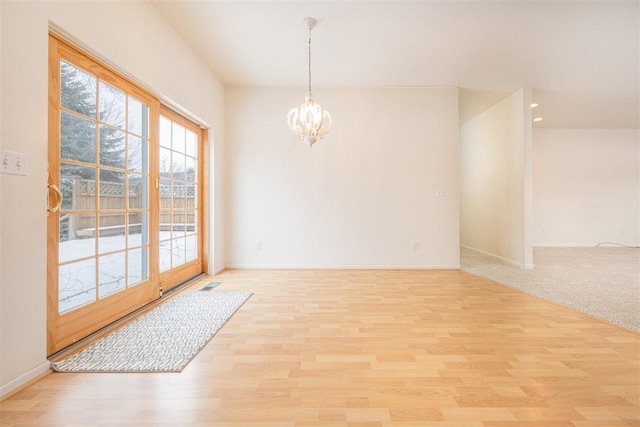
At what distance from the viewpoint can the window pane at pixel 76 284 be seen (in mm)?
1788

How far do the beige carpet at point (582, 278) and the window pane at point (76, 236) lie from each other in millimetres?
4202

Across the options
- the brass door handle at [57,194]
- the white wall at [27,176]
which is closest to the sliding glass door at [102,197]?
the brass door handle at [57,194]

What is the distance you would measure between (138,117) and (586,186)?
9.17 meters

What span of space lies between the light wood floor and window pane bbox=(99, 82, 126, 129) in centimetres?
180

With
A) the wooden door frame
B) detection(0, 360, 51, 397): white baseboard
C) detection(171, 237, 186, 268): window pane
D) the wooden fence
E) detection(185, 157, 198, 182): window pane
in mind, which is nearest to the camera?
detection(0, 360, 51, 397): white baseboard

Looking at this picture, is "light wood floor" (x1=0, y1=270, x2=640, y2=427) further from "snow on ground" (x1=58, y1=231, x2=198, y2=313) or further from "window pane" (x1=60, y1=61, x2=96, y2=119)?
"window pane" (x1=60, y1=61, x2=96, y2=119)

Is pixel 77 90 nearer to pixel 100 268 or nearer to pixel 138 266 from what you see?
pixel 100 268

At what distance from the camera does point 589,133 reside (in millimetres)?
6668

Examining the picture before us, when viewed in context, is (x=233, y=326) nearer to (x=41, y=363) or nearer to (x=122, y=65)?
(x=41, y=363)

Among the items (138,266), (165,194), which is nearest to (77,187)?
(138,266)

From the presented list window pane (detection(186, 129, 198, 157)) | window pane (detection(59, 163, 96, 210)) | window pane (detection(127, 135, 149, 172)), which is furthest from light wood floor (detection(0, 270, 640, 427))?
window pane (detection(186, 129, 198, 157))

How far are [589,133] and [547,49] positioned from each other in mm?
5244

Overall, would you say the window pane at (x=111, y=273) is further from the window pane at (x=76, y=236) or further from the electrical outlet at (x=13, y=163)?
the electrical outlet at (x=13, y=163)

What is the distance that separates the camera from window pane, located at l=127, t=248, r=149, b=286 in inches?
95.3
